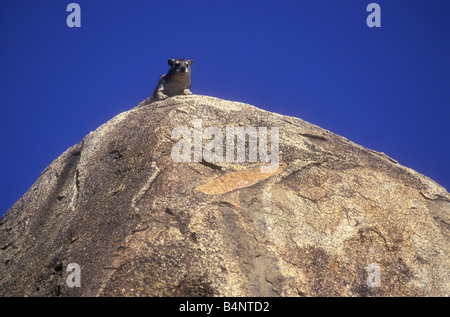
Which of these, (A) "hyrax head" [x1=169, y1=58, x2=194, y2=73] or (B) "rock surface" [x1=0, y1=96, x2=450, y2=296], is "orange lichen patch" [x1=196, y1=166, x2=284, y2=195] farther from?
(A) "hyrax head" [x1=169, y1=58, x2=194, y2=73]

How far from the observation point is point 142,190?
18.1ft

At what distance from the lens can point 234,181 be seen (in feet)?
19.3

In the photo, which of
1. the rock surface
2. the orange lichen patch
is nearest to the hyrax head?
the rock surface

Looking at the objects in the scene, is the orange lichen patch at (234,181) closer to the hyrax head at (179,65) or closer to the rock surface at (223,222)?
the rock surface at (223,222)

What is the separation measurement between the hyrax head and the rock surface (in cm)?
354

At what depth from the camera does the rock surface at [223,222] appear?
4.74 meters

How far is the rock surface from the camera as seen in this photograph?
15.5 feet

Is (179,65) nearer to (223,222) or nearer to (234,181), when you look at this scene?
(234,181)

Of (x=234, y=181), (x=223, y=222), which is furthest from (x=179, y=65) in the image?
(x=223, y=222)

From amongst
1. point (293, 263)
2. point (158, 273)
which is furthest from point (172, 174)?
point (293, 263)

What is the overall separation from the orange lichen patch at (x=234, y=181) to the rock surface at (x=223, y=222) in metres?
0.02
